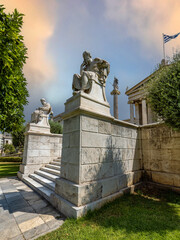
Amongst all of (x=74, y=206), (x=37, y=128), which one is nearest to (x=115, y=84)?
(x=37, y=128)

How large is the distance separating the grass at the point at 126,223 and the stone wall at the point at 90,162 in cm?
33

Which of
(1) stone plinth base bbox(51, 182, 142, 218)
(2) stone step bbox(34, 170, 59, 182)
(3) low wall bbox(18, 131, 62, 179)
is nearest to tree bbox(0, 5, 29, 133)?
(3) low wall bbox(18, 131, 62, 179)

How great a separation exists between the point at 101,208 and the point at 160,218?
1.43 metres

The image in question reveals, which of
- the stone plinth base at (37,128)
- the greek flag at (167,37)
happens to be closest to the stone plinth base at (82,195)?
the stone plinth base at (37,128)

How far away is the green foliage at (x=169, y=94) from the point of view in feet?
12.1

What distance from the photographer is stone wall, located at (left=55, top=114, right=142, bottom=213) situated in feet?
10.1

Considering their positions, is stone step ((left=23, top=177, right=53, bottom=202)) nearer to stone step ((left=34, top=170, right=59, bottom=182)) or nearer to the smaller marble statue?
stone step ((left=34, top=170, right=59, bottom=182))

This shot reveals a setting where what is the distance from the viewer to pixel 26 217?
3053 mm

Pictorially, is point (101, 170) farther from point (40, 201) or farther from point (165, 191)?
point (165, 191)

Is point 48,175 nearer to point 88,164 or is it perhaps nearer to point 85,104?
point 88,164

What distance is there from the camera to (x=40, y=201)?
3.97m

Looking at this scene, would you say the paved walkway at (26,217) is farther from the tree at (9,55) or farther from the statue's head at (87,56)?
the statue's head at (87,56)

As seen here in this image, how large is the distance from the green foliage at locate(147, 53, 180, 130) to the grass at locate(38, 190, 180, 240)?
8.27ft

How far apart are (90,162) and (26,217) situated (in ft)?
6.91
